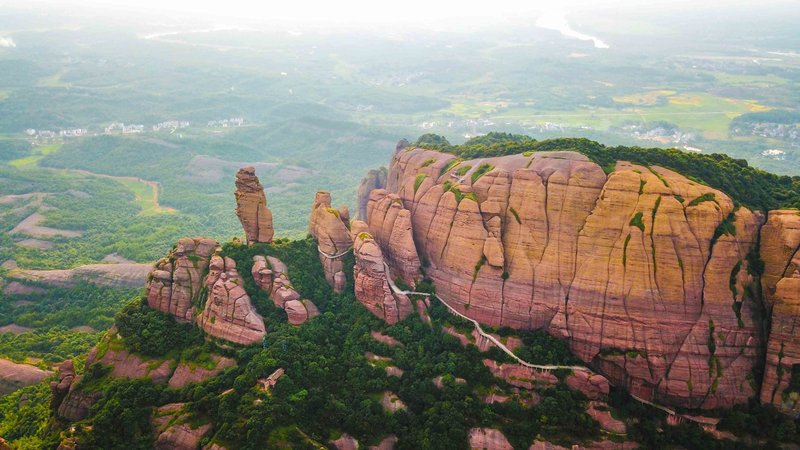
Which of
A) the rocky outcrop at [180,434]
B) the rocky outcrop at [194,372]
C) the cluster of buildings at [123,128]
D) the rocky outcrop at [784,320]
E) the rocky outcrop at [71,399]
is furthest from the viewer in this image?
the cluster of buildings at [123,128]

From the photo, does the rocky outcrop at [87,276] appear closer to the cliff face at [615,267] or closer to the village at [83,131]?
the cliff face at [615,267]

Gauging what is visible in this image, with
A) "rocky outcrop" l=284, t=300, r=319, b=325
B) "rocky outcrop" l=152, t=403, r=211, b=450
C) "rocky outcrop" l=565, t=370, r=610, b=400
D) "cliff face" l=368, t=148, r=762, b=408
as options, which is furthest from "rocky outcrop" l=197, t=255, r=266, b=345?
"rocky outcrop" l=565, t=370, r=610, b=400

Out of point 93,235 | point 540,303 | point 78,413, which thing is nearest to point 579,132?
point 93,235

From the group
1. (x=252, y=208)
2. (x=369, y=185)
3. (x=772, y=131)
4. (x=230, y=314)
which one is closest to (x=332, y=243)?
(x=252, y=208)

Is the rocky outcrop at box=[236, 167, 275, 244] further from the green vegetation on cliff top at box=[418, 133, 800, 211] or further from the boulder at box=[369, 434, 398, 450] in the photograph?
the green vegetation on cliff top at box=[418, 133, 800, 211]

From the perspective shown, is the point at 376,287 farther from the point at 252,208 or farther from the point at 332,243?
the point at 252,208

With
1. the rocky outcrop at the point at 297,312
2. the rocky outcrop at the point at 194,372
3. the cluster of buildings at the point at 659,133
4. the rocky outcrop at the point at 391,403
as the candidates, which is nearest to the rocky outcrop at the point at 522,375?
the rocky outcrop at the point at 391,403
